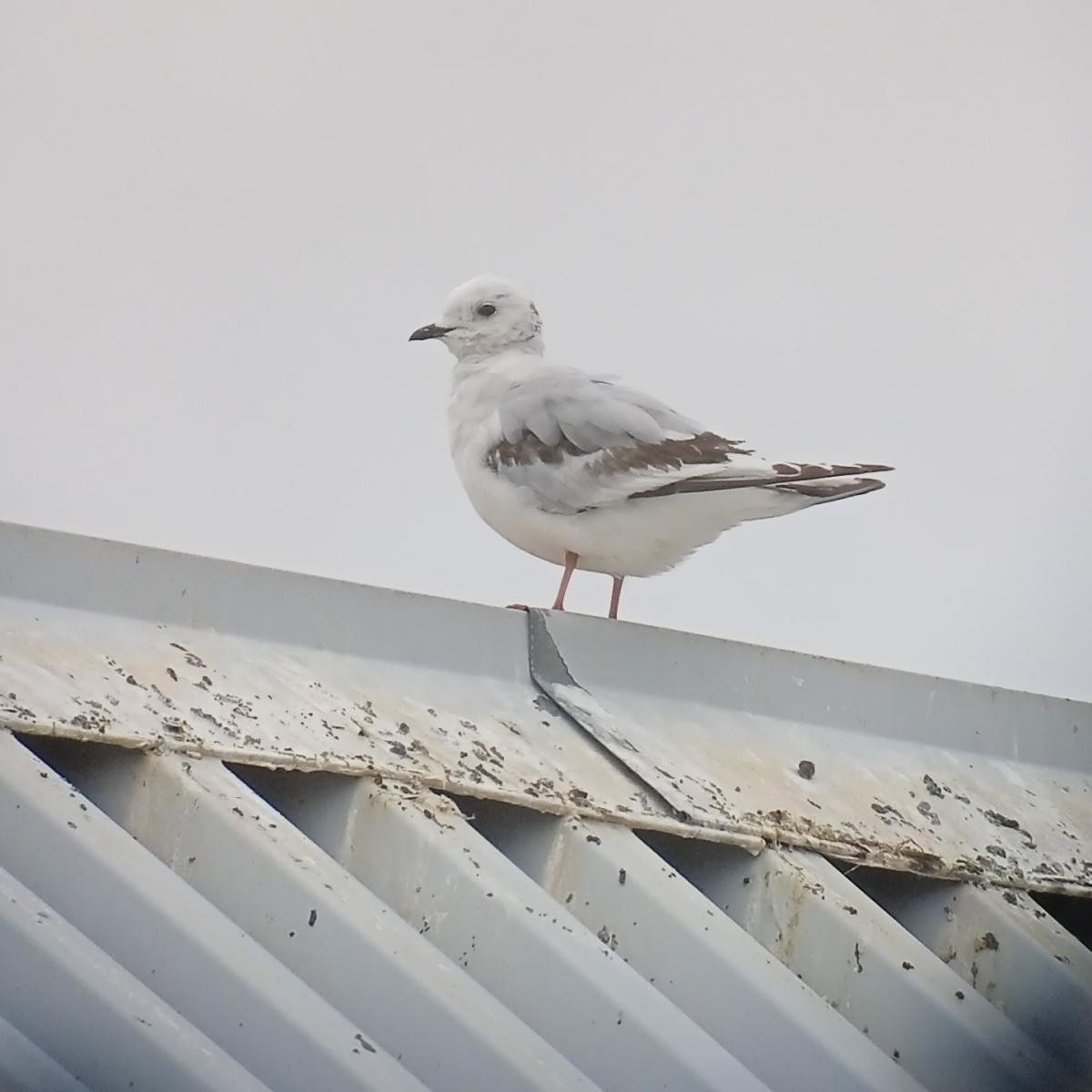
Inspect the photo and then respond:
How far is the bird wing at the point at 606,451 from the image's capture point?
516 cm

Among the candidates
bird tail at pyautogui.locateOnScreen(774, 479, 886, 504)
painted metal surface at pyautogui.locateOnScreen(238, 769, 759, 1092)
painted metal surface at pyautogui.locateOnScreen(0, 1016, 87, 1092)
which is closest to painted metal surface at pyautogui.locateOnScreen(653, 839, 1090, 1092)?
painted metal surface at pyautogui.locateOnScreen(238, 769, 759, 1092)

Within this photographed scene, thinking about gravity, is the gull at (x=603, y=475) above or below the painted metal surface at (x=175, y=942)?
above

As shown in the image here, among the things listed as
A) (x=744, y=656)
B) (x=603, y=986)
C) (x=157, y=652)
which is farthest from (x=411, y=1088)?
(x=744, y=656)

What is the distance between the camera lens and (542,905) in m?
3.00

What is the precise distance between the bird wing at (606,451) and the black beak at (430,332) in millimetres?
734

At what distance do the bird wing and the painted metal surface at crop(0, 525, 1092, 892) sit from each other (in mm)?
952

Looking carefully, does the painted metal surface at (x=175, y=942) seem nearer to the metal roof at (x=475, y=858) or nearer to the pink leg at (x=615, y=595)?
the metal roof at (x=475, y=858)

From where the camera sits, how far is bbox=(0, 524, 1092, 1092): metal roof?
2.56 m

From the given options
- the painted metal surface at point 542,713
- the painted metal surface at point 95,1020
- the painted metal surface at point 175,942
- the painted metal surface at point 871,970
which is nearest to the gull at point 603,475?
the painted metal surface at point 542,713

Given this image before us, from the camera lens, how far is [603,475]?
17.7ft

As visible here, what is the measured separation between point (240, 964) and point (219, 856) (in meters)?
0.29

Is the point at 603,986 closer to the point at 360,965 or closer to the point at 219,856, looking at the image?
the point at 360,965

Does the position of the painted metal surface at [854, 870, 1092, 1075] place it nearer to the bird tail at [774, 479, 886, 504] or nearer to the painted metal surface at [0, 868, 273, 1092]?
the bird tail at [774, 479, 886, 504]

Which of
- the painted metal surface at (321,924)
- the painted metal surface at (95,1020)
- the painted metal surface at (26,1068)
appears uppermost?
the painted metal surface at (321,924)
